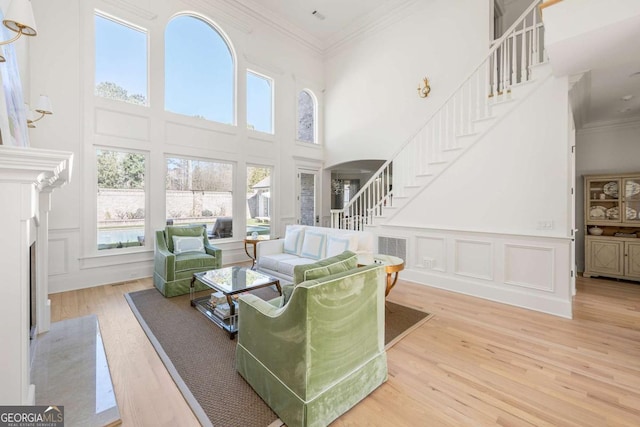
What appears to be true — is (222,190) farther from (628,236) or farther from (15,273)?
(628,236)

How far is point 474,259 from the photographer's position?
387cm

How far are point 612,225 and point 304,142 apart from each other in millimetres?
6388

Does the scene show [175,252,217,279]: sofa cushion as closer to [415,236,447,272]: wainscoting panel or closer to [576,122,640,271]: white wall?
[415,236,447,272]: wainscoting panel

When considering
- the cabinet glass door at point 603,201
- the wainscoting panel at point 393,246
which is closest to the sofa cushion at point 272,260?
the wainscoting panel at point 393,246

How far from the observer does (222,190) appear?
5707 millimetres

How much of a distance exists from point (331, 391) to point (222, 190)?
4.84m

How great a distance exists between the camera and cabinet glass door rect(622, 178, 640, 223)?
14.9ft

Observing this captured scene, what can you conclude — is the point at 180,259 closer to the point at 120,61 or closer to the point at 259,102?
the point at 120,61

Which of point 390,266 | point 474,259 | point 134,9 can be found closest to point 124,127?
point 134,9

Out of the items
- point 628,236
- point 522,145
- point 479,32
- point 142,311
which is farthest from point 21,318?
point 628,236

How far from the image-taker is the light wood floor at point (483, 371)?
5.69 ft

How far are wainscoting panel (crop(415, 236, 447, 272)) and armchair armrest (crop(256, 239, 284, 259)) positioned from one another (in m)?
2.30

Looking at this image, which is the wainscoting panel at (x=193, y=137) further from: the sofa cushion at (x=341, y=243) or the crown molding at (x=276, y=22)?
the sofa cushion at (x=341, y=243)

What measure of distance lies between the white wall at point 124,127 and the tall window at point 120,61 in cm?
14
